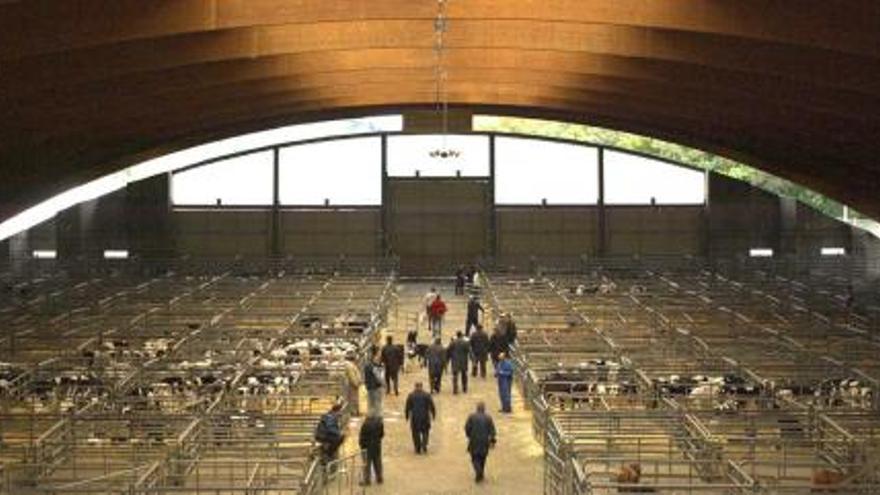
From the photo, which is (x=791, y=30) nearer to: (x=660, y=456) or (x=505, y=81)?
(x=660, y=456)

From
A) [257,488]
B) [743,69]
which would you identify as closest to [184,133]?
[743,69]

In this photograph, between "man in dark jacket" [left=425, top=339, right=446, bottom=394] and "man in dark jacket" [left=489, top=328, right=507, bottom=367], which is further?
"man in dark jacket" [left=489, top=328, right=507, bottom=367]

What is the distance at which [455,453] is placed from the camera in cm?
2047

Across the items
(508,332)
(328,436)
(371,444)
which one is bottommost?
(371,444)

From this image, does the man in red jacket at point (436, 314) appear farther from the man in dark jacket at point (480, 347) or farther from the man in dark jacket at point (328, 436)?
the man in dark jacket at point (328, 436)

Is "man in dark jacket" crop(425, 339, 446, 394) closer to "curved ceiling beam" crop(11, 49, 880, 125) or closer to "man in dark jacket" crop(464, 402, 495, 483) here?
"man in dark jacket" crop(464, 402, 495, 483)

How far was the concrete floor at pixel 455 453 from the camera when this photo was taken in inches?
719

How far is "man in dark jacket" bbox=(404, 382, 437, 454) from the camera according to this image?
19.9 meters

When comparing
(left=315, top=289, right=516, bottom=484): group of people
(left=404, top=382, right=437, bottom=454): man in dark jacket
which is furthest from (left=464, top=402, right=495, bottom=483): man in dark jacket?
(left=404, top=382, right=437, bottom=454): man in dark jacket

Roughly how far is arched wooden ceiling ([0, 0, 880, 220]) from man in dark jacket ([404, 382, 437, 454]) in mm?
8971

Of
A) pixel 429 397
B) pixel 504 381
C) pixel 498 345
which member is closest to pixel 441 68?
pixel 498 345

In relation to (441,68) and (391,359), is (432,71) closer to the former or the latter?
(441,68)

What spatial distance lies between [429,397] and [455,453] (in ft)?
3.81

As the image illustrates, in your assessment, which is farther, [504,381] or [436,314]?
[436,314]
